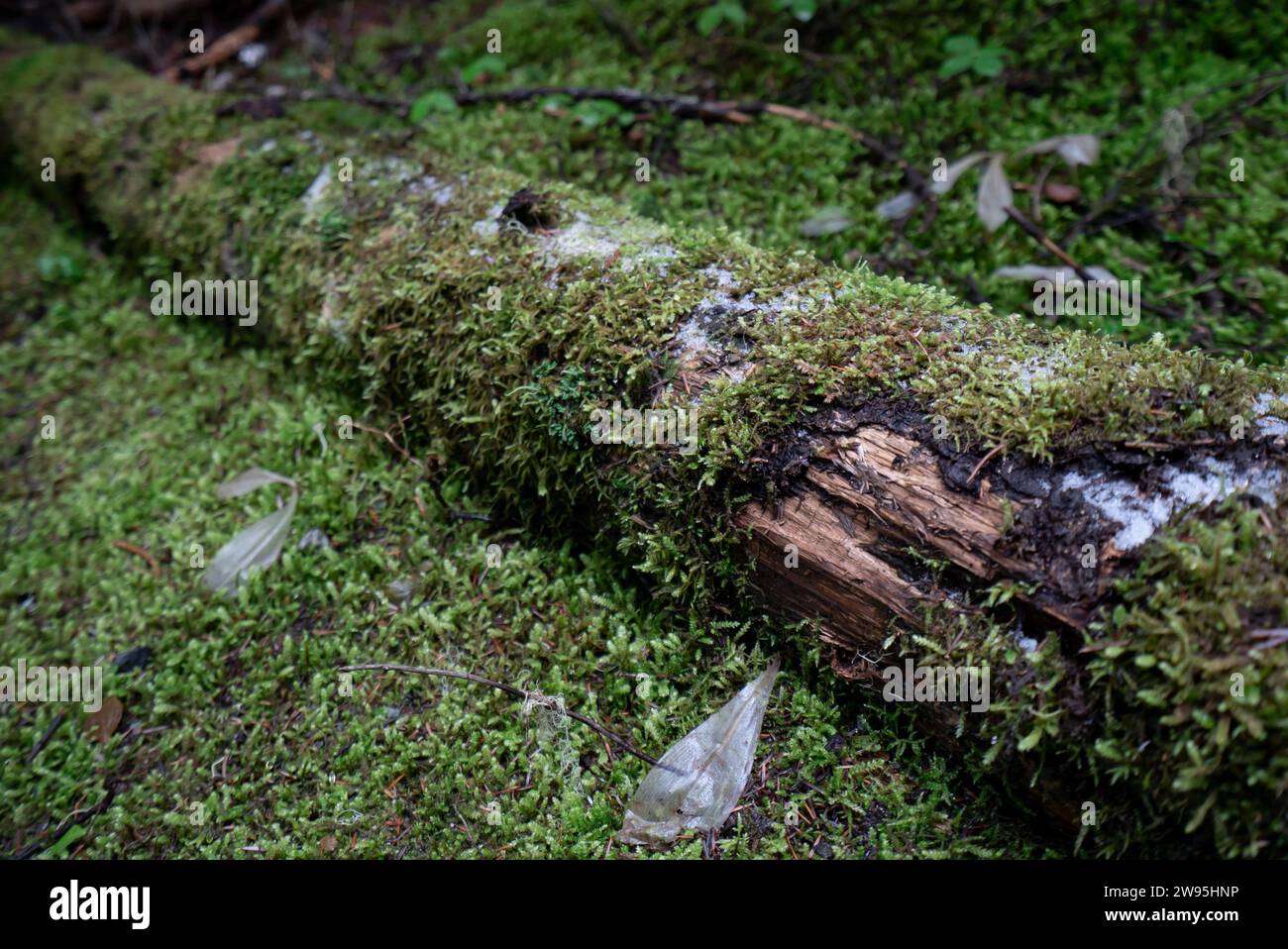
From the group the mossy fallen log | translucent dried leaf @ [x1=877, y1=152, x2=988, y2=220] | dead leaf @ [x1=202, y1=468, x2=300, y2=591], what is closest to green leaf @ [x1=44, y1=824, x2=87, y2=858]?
dead leaf @ [x1=202, y1=468, x2=300, y2=591]

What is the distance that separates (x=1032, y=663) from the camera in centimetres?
185

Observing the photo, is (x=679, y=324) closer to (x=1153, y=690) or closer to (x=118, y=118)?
(x=1153, y=690)

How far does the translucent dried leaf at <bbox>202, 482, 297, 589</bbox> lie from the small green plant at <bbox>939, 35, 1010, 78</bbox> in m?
3.57

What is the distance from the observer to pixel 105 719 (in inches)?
108

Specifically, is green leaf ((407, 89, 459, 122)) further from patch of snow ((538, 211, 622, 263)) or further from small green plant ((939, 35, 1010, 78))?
small green plant ((939, 35, 1010, 78))

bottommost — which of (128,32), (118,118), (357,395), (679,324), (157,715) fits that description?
(157,715)

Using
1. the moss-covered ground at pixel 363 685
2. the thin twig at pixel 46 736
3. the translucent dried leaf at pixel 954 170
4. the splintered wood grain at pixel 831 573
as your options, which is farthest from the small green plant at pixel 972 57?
the thin twig at pixel 46 736

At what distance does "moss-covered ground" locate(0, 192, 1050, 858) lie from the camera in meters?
2.20

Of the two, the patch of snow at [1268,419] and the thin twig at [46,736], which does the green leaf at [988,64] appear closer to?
the patch of snow at [1268,419]

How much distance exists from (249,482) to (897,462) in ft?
8.42

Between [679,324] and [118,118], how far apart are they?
416 cm

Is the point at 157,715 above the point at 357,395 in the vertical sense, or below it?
below

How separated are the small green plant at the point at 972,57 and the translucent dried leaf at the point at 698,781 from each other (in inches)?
125
